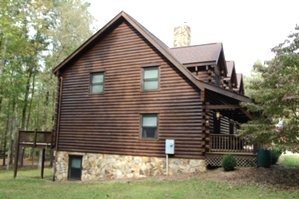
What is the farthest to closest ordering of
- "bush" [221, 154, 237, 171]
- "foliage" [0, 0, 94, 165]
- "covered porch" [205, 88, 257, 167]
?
1. "foliage" [0, 0, 94, 165]
2. "covered porch" [205, 88, 257, 167]
3. "bush" [221, 154, 237, 171]

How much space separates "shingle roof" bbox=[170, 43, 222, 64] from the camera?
47.2 feet

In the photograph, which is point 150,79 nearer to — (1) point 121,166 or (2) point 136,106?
(2) point 136,106

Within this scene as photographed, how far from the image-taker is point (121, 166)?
13695 millimetres

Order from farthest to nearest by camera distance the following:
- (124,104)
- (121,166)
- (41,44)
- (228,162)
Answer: (41,44) → (124,104) → (121,166) → (228,162)

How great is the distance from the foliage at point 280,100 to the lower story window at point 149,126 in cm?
430

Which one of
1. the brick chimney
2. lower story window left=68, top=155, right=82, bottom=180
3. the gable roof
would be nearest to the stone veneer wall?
lower story window left=68, top=155, right=82, bottom=180

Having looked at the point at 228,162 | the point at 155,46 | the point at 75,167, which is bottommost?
the point at 75,167

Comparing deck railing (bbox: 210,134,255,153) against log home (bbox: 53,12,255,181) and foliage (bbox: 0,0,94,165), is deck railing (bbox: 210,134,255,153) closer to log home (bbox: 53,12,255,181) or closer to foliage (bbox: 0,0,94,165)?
log home (bbox: 53,12,255,181)

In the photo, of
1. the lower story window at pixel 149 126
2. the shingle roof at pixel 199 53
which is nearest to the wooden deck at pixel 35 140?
the lower story window at pixel 149 126

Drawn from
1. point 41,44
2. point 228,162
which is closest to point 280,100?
point 228,162

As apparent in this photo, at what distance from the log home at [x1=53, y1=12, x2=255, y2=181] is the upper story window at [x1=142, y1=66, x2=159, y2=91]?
49 millimetres

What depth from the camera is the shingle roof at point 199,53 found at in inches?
567

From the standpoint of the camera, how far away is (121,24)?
15.0 meters

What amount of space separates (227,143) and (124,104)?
17.7 feet
